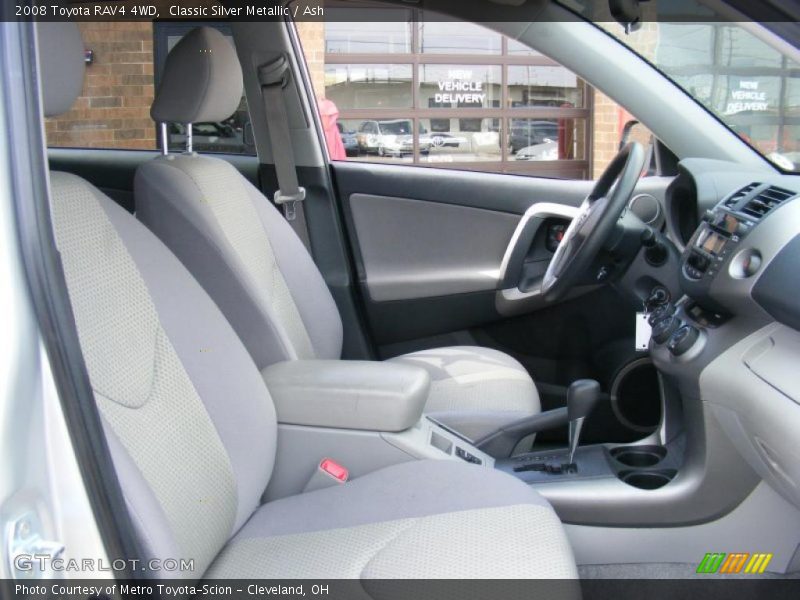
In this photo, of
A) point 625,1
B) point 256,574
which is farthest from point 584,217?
point 256,574

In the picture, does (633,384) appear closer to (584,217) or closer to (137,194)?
(584,217)

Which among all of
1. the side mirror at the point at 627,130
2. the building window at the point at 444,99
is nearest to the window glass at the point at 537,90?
the building window at the point at 444,99

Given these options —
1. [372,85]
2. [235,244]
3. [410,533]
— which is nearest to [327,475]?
[410,533]

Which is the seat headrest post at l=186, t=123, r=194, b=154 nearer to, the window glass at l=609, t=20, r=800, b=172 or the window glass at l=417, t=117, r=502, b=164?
the window glass at l=609, t=20, r=800, b=172

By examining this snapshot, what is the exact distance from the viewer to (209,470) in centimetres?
142

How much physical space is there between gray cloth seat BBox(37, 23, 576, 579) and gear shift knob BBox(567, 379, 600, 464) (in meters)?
0.40

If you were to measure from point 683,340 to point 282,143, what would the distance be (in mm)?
1512

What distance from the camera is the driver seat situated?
196cm

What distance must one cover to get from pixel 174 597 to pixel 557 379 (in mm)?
1750

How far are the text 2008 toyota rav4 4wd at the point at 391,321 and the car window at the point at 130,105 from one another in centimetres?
1

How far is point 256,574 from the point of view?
1408 mm

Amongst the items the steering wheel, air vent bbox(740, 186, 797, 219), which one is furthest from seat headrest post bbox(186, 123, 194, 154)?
air vent bbox(740, 186, 797, 219)

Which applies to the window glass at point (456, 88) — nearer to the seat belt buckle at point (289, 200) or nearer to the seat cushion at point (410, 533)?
the seat belt buckle at point (289, 200)

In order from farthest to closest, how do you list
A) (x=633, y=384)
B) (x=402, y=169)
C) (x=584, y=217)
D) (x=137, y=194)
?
(x=402, y=169), (x=633, y=384), (x=584, y=217), (x=137, y=194)
